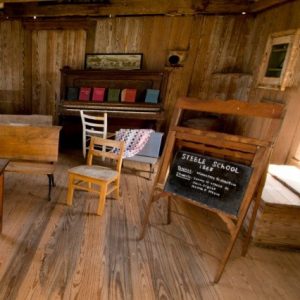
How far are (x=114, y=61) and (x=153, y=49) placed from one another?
75 cm

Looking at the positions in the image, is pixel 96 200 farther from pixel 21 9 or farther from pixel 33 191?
pixel 21 9

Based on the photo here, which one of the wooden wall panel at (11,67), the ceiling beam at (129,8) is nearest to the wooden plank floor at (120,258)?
the wooden wall panel at (11,67)

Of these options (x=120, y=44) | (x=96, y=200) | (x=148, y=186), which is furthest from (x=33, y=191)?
(x=120, y=44)

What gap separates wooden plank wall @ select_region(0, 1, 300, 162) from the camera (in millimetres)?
4422

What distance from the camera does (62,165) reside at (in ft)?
12.4

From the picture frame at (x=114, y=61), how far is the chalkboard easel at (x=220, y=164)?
3.06 meters

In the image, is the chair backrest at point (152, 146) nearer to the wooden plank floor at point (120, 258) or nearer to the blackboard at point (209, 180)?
the wooden plank floor at point (120, 258)

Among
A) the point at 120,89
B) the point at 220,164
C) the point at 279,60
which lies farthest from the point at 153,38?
the point at 220,164

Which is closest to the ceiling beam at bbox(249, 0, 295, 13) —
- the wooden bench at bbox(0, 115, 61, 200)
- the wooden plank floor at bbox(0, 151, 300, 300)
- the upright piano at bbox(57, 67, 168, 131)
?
the upright piano at bbox(57, 67, 168, 131)

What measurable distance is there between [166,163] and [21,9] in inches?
175

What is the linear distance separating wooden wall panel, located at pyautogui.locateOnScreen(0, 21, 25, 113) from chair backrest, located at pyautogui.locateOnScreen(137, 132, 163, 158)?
3101 mm

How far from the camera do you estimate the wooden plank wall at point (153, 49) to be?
442 cm

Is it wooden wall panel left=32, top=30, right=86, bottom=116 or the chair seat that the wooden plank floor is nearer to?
the chair seat

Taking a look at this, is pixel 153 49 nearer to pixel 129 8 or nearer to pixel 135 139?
pixel 129 8
